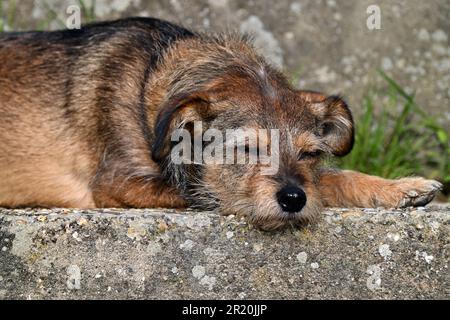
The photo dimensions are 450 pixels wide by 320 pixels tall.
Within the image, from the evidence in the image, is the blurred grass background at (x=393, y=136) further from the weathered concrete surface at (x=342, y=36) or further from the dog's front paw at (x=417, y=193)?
the dog's front paw at (x=417, y=193)

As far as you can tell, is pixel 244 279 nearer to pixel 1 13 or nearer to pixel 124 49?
pixel 124 49

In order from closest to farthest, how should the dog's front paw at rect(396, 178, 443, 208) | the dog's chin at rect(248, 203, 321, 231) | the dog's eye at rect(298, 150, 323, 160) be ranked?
the dog's chin at rect(248, 203, 321, 231)
the dog's eye at rect(298, 150, 323, 160)
the dog's front paw at rect(396, 178, 443, 208)

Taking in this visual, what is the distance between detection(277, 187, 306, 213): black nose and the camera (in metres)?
5.21

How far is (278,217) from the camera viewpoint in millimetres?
5133

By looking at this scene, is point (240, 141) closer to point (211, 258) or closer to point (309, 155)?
point (309, 155)

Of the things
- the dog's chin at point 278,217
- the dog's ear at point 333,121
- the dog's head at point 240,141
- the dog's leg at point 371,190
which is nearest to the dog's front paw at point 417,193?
the dog's leg at point 371,190

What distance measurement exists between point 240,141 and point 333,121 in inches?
38.4

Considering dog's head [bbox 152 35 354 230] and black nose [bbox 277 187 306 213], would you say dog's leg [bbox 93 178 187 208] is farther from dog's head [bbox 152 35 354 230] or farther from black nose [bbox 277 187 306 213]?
black nose [bbox 277 187 306 213]

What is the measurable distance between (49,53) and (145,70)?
98 centimetres

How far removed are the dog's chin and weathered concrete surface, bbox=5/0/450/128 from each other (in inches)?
167

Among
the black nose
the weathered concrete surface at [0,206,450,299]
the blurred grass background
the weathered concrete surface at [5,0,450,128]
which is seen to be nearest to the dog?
the black nose

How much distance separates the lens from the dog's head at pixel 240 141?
5.43 metres

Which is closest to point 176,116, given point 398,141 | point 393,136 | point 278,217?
point 278,217

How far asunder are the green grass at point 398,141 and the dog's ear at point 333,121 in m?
2.00
